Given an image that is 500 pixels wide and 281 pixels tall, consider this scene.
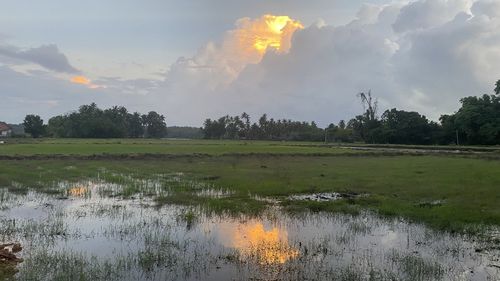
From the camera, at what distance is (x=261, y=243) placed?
1198 cm

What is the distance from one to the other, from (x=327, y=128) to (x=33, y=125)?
75.7 meters

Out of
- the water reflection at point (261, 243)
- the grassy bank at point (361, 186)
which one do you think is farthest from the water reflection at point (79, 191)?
the water reflection at point (261, 243)

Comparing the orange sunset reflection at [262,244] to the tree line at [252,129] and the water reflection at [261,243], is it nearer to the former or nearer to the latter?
the water reflection at [261,243]

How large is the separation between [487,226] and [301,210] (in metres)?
6.22

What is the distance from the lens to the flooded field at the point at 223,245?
944 cm

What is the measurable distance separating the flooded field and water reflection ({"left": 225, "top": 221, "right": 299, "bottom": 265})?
Result: 3 cm

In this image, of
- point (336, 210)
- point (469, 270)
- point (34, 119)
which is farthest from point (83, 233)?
point (34, 119)

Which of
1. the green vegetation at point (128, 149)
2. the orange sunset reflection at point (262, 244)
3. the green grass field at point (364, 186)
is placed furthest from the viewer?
the green vegetation at point (128, 149)

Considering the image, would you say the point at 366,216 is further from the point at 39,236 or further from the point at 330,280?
the point at 39,236

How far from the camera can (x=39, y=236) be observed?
12438 millimetres

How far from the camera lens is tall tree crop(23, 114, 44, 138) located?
10831 centimetres

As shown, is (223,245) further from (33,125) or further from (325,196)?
(33,125)

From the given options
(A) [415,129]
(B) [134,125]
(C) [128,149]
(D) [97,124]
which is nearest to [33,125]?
(D) [97,124]

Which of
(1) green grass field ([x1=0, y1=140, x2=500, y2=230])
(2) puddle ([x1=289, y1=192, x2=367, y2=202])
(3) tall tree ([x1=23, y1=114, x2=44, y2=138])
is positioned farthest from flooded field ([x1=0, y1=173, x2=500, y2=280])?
(3) tall tree ([x1=23, y1=114, x2=44, y2=138])
